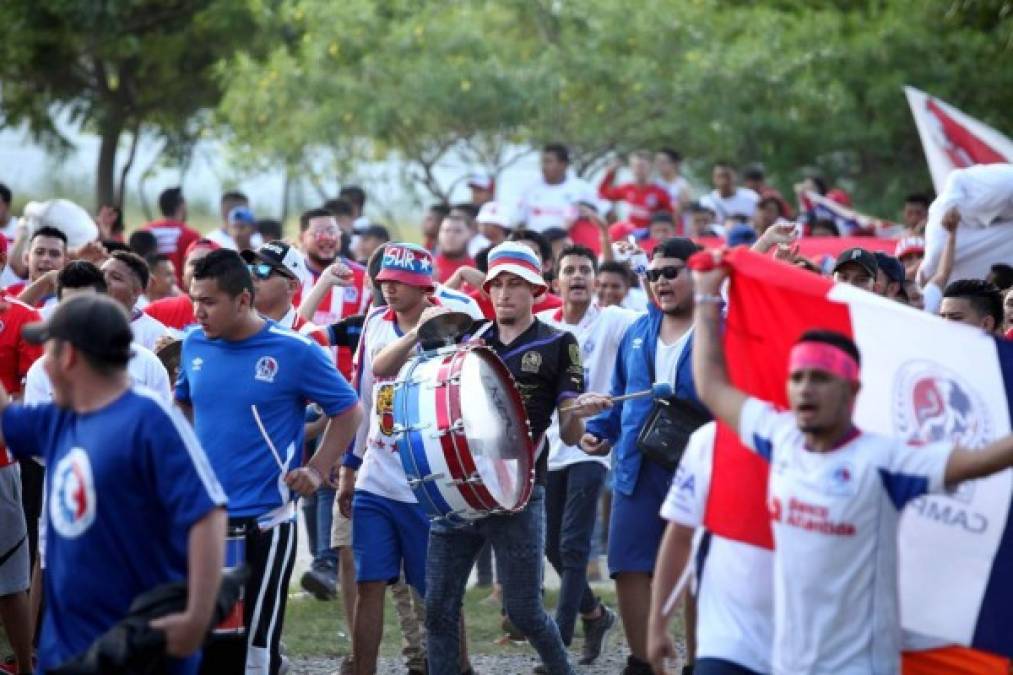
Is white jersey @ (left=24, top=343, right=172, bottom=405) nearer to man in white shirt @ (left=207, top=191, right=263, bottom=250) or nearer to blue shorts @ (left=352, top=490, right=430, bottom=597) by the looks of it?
blue shorts @ (left=352, top=490, right=430, bottom=597)

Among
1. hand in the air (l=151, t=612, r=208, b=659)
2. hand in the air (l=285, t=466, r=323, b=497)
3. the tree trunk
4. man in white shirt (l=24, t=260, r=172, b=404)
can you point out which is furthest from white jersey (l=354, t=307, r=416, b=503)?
the tree trunk

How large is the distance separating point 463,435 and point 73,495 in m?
2.98

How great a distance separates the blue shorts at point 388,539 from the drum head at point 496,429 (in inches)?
28.6

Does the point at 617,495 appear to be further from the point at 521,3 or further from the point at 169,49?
the point at 169,49

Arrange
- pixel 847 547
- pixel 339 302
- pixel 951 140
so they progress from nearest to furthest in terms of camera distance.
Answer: pixel 847 547 < pixel 339 302 < pixel 951 140

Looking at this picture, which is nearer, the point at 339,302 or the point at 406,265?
the point at 406,265

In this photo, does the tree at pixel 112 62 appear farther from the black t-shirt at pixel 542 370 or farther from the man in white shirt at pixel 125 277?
the black t-shirt at pixel 542 370

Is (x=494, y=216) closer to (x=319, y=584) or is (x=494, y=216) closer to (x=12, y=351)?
(x=319, y=584)

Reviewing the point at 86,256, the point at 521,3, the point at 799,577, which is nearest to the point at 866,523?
the point at 799,577

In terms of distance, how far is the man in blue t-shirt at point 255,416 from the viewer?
8570 mm

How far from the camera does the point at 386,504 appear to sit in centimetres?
981

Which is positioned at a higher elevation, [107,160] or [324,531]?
[107,160]

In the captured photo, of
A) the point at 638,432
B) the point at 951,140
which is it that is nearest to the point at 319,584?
the point at 638,432

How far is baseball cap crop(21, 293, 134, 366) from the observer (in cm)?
627
